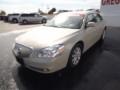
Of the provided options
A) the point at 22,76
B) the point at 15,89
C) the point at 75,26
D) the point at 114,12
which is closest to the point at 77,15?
the point at 75,26

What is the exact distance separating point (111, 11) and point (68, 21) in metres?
8.81

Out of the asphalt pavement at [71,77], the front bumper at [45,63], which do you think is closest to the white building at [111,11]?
the asphalt pavement at [71,77]

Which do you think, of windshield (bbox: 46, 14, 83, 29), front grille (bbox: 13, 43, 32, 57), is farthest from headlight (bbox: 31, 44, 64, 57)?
windshield (bbox: 46, 14, 83, 29)

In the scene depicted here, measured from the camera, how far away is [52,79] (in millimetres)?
4016

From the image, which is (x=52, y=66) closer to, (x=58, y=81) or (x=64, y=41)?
(x=58, y=81)

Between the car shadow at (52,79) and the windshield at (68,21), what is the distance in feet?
4.00

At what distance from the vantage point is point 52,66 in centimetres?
374

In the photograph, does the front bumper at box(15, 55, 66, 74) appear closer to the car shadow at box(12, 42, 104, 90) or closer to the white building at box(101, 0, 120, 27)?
the car shadow at box(12, 42, 104, 90)

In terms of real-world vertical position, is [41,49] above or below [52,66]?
above

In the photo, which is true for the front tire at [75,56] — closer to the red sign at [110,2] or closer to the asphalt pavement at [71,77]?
the asphalt pavement at [71,77]

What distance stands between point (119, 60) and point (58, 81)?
2.36 meters

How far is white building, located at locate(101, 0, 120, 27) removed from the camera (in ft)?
41.7

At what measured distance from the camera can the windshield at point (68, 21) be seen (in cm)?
504

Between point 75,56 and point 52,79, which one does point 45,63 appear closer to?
point 52,79
